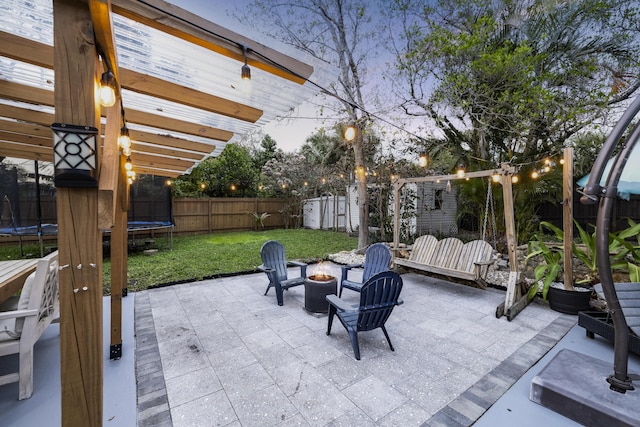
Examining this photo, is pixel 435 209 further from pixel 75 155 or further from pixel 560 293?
pixel 75 155

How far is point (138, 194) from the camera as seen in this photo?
8.77 metres

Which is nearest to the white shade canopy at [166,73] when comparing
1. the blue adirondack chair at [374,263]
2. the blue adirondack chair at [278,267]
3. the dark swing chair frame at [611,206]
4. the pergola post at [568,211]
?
the blue adirondack chair at [278,267]

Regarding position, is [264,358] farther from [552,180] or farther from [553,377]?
[552,180]

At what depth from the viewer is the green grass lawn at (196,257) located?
5641 mm

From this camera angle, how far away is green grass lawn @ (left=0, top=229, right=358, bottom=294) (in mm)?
5641

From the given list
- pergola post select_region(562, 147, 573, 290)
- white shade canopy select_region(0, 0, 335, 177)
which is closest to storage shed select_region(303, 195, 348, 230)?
pergola post select_region(562, 147, 573, 290)

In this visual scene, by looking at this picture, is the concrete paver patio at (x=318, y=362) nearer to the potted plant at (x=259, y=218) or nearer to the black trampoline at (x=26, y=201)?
the black trampoline at (x=26, y=201)

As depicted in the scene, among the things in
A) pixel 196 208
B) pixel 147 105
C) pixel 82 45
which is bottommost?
pixel 196 208

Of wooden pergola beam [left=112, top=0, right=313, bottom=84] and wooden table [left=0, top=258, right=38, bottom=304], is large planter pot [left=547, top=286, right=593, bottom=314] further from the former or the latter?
wooden table [left=0, top=258, right=38, bottom=304]

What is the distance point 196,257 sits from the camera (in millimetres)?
7488

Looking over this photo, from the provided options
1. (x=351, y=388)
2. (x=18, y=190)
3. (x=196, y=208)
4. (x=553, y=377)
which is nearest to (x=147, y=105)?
(x=351, y=388)

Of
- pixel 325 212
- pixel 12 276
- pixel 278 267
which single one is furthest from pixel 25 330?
pixel 325 212

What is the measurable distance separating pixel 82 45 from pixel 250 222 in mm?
13161

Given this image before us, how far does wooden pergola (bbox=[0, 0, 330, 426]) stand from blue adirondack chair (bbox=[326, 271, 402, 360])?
203cm
